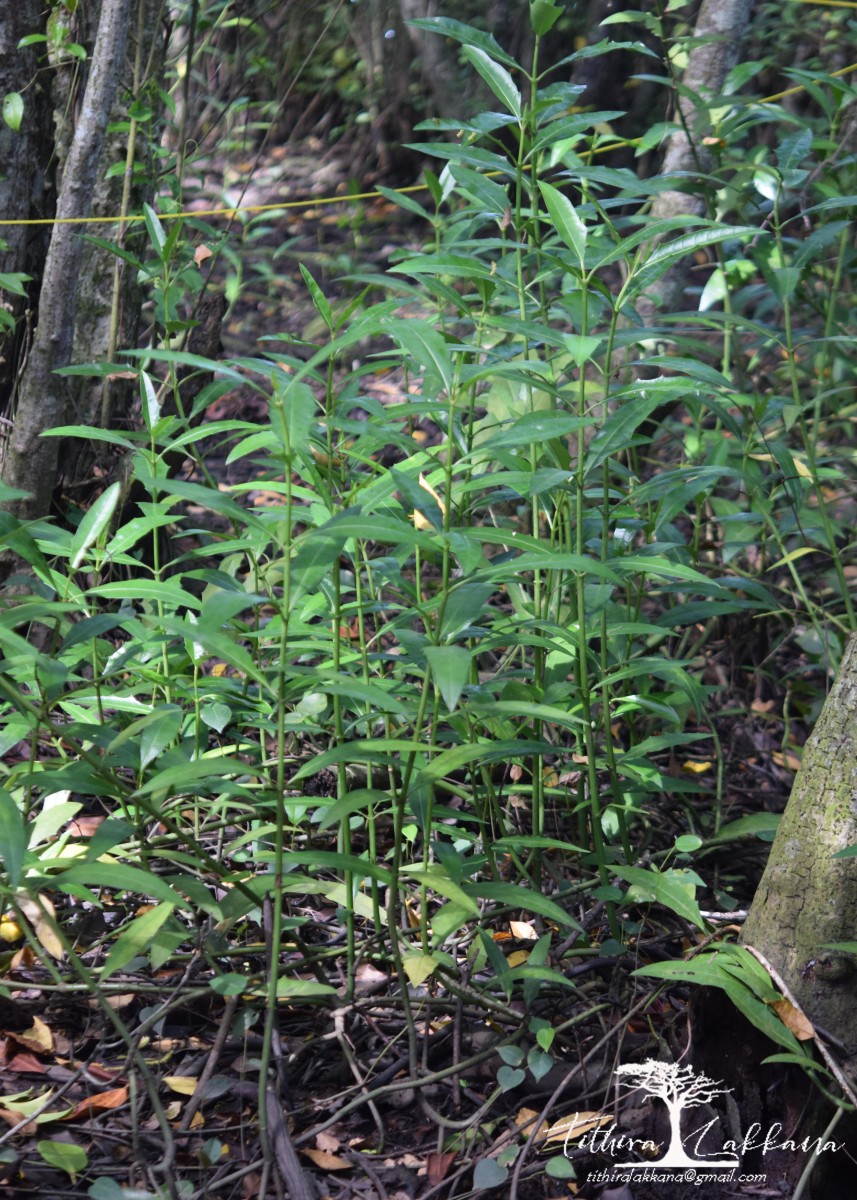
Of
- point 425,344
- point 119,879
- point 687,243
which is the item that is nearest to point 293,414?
point 425,344

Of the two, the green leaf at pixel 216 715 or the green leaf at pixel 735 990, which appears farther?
the green leaf at pixel 216 715

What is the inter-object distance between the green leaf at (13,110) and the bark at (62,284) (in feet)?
0.82

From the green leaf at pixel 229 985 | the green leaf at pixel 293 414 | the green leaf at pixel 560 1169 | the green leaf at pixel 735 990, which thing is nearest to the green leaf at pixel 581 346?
the green leaf at pixel 293 414

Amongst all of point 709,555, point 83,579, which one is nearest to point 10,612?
point 83,579

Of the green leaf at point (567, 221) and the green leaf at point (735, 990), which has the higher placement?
the green leaf at point (567, 221)

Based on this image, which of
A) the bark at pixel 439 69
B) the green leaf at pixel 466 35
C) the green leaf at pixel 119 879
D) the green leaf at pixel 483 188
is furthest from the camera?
the bark at pixel 439 69

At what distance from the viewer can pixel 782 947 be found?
144cm

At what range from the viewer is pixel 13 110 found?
2.46 metres

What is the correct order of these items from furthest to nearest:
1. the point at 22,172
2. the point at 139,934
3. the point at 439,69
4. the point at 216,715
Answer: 1. the point at 439,69
2. the point at 22,172
3. the point at 216,715
4. the point at 139,934

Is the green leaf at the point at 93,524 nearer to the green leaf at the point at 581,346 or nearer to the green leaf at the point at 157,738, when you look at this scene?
the green leaf at the point at 157,738

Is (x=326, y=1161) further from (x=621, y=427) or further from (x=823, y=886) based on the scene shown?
(x=621, y=427)

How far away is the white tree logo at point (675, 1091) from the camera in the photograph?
53.7 inches

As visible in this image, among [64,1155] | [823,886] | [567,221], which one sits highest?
[567,221]

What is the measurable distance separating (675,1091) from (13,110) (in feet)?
8.00
